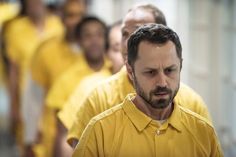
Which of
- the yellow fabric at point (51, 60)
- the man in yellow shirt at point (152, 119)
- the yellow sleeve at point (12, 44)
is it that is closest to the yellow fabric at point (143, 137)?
the man in yellow shirt at point (152, 119)

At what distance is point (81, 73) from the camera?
3.54m

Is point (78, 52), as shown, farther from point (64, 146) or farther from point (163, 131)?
point (163, 131)

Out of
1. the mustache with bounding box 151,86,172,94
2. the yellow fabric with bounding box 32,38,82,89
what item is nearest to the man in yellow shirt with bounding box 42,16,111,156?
the yellow fabric with bounding box 32,38,82,89

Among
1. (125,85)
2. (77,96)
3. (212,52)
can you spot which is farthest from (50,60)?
(125,85)

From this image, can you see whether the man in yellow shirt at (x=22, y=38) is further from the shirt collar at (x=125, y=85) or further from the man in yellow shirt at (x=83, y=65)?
the shirt collar at (x=125, y=85)

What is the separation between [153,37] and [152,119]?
24 cm

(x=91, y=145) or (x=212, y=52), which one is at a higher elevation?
(x=91, y=145)

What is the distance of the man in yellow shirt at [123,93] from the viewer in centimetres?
221

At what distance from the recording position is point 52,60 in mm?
4375

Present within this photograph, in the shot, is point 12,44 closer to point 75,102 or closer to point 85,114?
point 75,102

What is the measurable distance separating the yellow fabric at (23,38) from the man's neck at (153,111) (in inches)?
132

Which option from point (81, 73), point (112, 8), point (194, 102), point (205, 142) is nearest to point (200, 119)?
point (205, 142)

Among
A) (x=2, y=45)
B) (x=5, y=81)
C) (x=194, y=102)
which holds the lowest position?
(x=5, y=81)

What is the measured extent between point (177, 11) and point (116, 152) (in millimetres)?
3690
